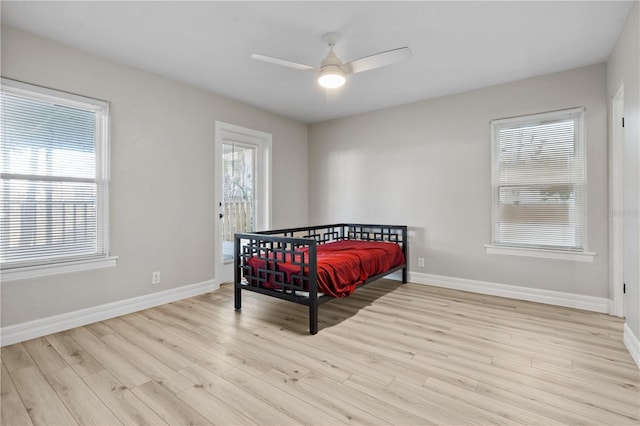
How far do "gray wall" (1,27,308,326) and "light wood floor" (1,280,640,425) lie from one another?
353 mm

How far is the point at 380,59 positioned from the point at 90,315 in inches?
130

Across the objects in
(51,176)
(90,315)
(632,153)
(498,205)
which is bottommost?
(90,315)

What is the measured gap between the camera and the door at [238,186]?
407 cm

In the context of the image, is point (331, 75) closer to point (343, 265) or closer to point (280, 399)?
point (343, 265)

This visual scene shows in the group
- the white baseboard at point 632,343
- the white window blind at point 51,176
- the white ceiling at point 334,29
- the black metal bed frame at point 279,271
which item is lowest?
the white baseboard at point 632,343

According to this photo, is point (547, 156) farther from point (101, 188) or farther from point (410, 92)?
point (101, 188)

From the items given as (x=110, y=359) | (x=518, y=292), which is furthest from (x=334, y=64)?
(x=518, y=292)

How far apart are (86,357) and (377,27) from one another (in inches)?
127

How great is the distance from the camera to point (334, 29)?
8.20 ft

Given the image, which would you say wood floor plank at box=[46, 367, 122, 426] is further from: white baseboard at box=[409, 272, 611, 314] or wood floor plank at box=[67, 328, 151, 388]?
white baseboard at box=[409, 272, 611, 314]

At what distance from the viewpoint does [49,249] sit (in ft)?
8.80

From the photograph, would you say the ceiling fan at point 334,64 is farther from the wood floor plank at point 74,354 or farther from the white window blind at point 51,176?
the wood floor plank at point 74,354

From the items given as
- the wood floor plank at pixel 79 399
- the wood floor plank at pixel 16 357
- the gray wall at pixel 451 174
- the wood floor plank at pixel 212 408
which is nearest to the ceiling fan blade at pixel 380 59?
the gray wall at pixel 451 174

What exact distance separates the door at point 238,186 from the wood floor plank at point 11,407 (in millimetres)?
2203
